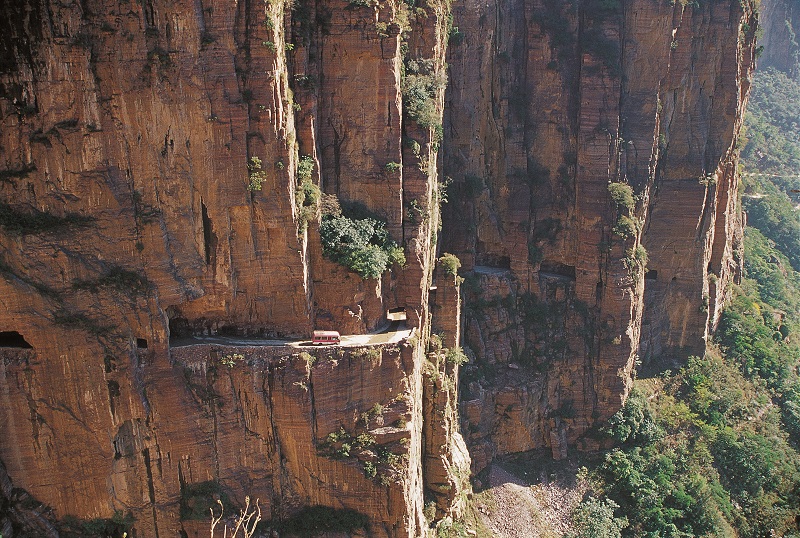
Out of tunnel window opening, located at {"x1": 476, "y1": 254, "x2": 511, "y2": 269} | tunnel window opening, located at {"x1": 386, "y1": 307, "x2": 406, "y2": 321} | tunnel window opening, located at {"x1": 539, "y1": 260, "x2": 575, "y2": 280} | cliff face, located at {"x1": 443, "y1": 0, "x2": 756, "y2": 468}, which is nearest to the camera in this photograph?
tunnel window opening, located at {"x1": 386, "y1": 307, "x2": 406, "y2": 321}

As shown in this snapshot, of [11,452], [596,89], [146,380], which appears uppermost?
[596,89]

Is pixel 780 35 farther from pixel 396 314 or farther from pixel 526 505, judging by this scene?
pixel 396 314

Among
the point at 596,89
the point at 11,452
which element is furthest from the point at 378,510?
the point at 596,89

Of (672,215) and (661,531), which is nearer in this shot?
(661,531)

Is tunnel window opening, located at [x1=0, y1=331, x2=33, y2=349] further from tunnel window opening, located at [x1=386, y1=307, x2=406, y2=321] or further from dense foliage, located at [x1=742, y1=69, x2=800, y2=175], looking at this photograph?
dense foliage, located at [x1=742, y1=69, x2=800, y2=175]

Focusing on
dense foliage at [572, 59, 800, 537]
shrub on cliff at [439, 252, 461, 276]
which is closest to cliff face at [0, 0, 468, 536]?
shrub on cliff at [439, 252, 461, 276]

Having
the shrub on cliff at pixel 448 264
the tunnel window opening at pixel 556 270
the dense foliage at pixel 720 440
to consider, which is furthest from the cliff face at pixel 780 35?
the shrub on cliff at pixel 448 264

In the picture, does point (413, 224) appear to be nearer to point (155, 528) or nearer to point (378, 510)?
point (378, 510)

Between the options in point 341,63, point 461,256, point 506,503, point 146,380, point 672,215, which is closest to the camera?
point 146,380
